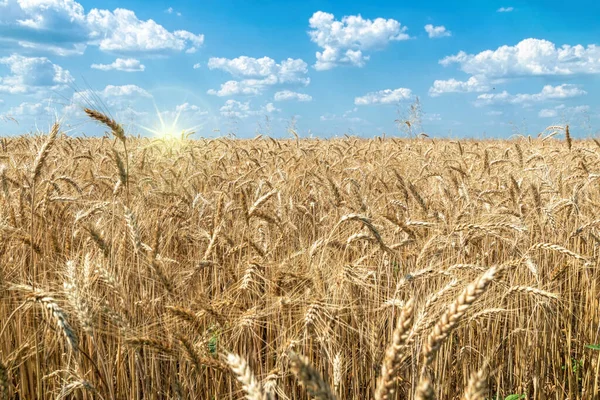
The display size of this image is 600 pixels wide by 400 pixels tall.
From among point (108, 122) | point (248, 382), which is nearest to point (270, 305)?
point (108, 122)

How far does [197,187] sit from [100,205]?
2.60 meters

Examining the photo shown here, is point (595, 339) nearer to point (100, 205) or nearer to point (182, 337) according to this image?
point (182, 337)

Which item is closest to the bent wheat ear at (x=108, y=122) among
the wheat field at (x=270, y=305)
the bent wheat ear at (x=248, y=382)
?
the wheat field at (x=270, y=305)

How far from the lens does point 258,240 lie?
292cm

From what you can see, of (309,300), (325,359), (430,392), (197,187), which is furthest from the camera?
(197,187)

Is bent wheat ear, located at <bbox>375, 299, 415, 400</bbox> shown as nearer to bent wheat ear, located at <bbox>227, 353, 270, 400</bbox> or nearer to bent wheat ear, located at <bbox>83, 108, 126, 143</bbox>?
bent wheat ear, located at <bbox>227, 353, 270, 400</bbox>

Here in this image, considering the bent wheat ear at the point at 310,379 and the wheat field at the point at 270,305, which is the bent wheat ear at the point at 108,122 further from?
the bent wheat ear at the point at 310,379

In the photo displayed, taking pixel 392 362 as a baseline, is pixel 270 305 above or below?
below

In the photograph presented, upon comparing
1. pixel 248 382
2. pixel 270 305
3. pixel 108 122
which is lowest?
pixel 270 305

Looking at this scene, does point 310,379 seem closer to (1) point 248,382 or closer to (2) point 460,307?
(1) point 248,382

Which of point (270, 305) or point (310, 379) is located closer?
point (310, 379)

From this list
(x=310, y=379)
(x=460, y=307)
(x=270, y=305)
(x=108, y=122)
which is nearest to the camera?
(x=310, y=379)

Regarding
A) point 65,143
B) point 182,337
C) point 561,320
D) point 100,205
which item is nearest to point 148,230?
point 100,205

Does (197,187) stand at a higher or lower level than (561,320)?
higher
